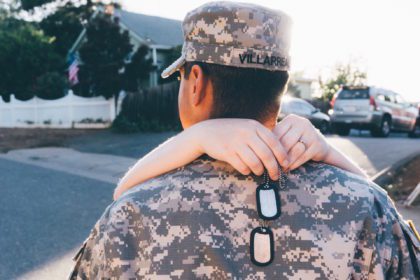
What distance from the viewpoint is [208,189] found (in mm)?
1122

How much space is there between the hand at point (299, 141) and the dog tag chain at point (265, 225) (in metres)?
0.07

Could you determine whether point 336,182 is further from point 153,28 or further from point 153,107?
point 153,28

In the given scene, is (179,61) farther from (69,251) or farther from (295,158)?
(69,251)

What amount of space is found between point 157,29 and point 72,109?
9.39 meters

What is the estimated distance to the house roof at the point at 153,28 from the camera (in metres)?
27.1

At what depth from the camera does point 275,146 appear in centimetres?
111

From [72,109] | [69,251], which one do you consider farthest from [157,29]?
[69,251]

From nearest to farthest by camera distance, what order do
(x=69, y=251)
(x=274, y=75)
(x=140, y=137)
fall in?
(x=274, y=75) < (x=69, y=251) < (x=140, y=137)

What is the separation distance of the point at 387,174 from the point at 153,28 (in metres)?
23.1

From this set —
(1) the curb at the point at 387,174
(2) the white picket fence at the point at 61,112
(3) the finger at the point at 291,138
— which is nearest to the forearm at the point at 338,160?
(3) the finger at the point at 291,138

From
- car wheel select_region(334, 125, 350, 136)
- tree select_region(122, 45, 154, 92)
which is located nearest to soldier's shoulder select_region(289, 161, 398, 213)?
car wheel select_region(334, 125, 350, 136)

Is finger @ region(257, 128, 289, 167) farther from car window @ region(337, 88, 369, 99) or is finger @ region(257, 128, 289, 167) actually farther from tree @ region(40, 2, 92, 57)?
tree @ region(40, 2, 92, 57)

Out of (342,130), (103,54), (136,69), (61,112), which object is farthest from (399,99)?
(61,112)

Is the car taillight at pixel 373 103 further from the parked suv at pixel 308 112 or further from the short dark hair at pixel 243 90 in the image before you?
the short dark hair at pixel 243 90
